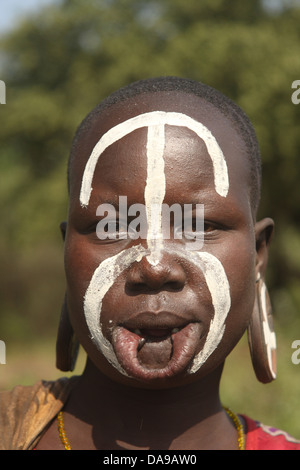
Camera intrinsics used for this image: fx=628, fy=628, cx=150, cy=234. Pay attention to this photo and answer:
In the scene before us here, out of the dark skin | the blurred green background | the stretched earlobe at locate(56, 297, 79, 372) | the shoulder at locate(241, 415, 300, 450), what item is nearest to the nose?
the dark skin

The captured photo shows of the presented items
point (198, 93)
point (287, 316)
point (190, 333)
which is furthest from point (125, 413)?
point (287, 316)

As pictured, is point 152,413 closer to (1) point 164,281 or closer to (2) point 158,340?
(2) point 158,340

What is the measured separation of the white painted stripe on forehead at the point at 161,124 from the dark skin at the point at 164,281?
0.03 m

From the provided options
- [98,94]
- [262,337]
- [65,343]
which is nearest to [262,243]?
[262,337]

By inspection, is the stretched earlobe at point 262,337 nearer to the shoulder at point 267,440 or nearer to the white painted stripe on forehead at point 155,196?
the shoulder at point 267,440

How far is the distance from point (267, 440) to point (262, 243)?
0.82m

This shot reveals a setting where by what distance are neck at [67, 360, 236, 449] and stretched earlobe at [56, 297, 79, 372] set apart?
21cm

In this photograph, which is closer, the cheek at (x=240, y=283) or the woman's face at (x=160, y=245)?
the woman's face at (x=160, y=245)

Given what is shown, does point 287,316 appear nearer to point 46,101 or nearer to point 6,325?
point 6,325

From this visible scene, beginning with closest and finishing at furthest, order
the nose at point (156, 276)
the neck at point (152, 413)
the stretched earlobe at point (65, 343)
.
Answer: the nose at point (156, 276)
the neck at point (152, 413)
the stretched earlobe at point (65, 343)

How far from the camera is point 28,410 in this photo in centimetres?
258

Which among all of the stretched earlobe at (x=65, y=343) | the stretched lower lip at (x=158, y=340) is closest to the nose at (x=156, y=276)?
the stretched lower lip at (x=158, y=340)

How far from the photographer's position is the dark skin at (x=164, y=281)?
2188 mm

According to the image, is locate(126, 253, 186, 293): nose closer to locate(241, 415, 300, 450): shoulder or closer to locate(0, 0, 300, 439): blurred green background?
locate(241, 415, 300, 450): shoulder
